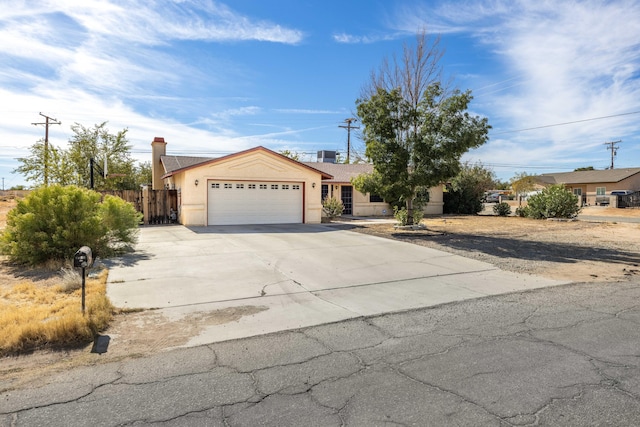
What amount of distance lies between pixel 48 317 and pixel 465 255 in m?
9.68

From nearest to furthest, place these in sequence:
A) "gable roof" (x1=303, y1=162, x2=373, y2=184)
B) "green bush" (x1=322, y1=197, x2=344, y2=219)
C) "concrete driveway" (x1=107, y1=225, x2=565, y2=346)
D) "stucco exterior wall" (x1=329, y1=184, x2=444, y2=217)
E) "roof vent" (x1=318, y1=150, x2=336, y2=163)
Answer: "concrete driveway" (x1=107, y1=225, x2=565, y2=346)
"green bush" (x1=322, y1=197, x2=344, y2=219)
"gable roof" (x1=303, y1=162, x2=373, y2=184)
"stucco exterior wall" (x1=329, y1=184, x2=444, y2=217)
"roof vent" (x1=318, y1=150, x2=336, y2=163)

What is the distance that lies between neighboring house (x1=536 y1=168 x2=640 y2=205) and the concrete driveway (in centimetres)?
4541

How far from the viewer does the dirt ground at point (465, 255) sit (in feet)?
13.7

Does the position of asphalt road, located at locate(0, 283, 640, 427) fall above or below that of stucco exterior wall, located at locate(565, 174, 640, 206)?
below

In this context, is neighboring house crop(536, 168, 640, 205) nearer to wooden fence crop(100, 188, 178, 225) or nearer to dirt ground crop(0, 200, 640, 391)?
dirt ground crop(0, 200, 640, 391)

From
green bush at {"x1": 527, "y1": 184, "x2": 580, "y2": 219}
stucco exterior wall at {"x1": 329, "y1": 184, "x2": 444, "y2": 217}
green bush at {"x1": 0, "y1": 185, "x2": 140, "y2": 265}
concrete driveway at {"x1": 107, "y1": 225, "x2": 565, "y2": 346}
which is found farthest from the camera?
stucco exterior wall at {"x1": 329, "y1": 184, "x2": 444, "y2": 217}

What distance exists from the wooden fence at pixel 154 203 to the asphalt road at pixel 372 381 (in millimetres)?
16829

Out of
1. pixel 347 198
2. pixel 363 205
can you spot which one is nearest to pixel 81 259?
pixel 347 198

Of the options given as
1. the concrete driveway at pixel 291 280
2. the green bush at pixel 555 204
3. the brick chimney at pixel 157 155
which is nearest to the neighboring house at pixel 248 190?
the brick chimney at pixel 157 155

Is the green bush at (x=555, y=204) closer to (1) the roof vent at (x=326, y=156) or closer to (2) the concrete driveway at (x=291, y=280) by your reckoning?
(2) the concrete driveway at (x=291, y=280)

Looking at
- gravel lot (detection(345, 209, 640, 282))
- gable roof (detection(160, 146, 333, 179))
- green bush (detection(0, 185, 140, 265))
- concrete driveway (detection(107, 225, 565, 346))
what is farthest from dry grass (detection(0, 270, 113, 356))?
gable roof (detection(160, 146, 333, 179))

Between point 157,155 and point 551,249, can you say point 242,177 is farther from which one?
point 551,249

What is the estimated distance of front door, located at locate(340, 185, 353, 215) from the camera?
87.8ft

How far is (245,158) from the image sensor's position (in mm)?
18922
